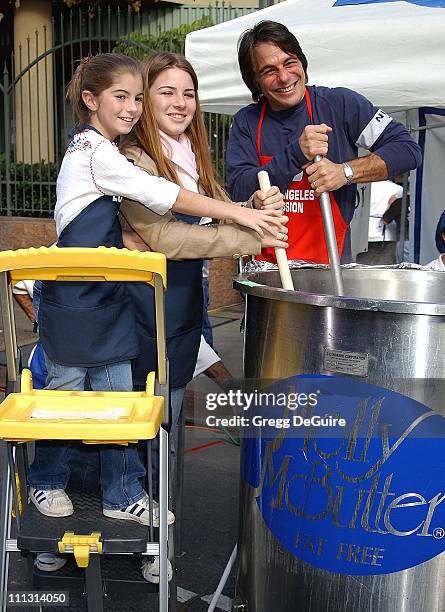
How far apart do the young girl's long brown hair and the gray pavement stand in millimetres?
669

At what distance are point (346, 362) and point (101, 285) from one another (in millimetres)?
798

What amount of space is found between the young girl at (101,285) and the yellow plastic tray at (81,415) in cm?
21

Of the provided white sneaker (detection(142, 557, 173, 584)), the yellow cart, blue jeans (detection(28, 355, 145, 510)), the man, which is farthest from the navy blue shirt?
white sneaker (detection(142, 557, 173, 584))

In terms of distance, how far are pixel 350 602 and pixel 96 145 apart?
1399 mm

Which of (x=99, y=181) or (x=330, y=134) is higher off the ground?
(x=330, y=134)

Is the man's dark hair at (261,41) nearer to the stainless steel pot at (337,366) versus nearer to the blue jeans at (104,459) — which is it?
the stainless steel pot at (337,366)

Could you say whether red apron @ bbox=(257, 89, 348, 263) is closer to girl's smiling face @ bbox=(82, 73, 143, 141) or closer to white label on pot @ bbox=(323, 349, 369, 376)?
girl's smiling face @ bbox=(82, 73, 143, 141)

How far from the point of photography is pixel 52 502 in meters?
2.32

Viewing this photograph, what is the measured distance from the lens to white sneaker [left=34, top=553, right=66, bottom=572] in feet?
8.52

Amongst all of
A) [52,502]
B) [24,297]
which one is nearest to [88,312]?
[52,502]

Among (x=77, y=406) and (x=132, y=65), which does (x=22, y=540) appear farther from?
(x=132, y=65)

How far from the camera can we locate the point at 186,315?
8.42ft

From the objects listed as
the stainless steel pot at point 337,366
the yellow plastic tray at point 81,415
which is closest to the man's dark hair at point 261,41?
the stainless steel pot at point 337,366

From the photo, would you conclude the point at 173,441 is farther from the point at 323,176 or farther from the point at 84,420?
the point at 323,176
